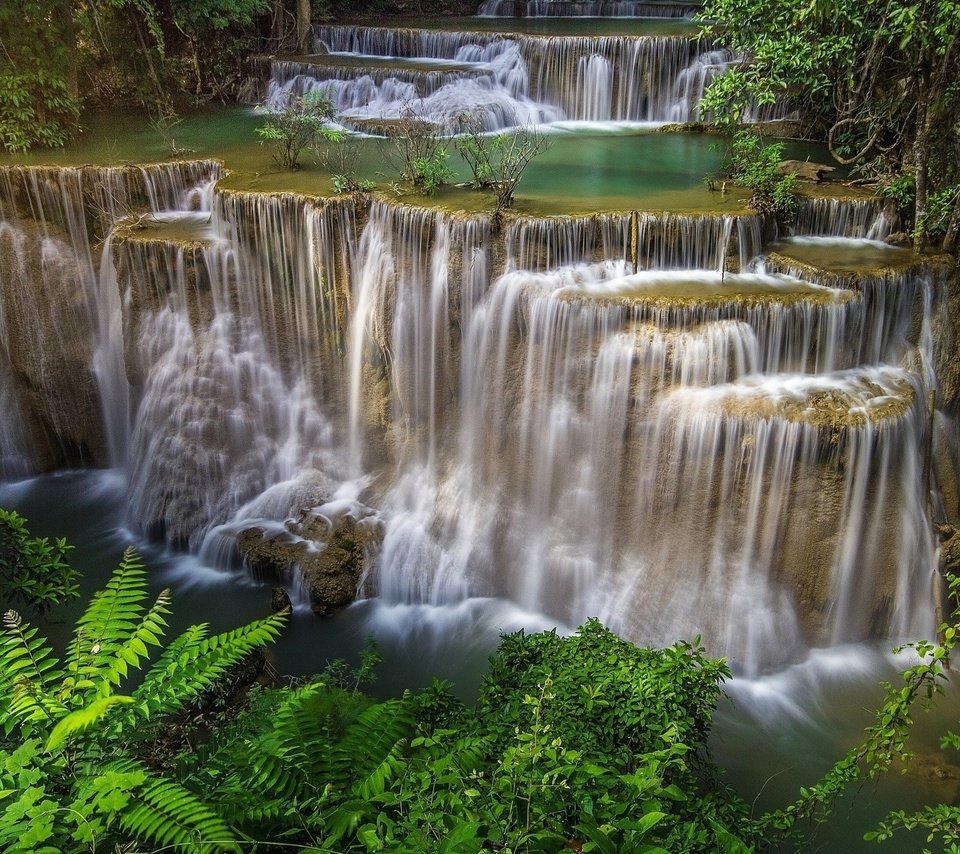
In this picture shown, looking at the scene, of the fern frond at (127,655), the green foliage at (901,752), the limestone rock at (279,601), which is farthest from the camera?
the limestone rock at (279,601)

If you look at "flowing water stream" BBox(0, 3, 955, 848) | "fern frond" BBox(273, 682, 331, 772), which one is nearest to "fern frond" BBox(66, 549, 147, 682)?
"fern frond" BBox(273, 682, 331, 772)

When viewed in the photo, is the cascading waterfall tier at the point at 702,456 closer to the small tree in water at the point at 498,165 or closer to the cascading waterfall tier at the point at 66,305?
the small tree in water at the point at 498,165

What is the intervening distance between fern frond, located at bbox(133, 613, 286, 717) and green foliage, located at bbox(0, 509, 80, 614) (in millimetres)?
2714

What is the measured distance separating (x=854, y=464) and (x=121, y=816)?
7.10m

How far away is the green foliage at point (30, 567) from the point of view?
5520 mm

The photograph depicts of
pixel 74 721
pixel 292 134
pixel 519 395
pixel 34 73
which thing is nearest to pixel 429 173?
pixel 292 134

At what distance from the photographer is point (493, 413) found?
934 centimetres

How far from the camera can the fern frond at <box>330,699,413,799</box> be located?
3074 millimetres

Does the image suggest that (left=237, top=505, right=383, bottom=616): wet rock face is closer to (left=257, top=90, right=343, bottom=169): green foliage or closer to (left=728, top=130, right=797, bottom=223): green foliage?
(left=257, top=90, right=343, bottom=169): green foliage

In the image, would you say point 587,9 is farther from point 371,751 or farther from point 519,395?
point 371,751

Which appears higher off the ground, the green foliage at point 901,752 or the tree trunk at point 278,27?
the tree trunk at point 278,27

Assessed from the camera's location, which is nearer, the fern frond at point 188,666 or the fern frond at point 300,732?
the fern frond at point 188,666

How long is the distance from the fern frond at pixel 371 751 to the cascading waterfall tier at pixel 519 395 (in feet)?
16.2

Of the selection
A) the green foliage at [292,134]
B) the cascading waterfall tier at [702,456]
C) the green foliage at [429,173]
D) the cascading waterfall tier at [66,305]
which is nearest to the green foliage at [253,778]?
the cascading waterfall tier at [702,456]
